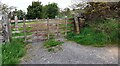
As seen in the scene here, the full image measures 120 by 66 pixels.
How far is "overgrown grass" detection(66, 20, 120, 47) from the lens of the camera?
373 inches

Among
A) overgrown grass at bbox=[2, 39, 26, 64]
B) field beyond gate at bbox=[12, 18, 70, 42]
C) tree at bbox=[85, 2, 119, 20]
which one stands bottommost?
overgrown grass at bbox=[2, 39, 26, 64]

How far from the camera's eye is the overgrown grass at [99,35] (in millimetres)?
9484

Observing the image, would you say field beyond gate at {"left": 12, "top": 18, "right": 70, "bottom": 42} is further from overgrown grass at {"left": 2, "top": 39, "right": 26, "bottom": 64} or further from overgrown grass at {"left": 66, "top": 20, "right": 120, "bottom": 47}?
overgrown grass at {"left": 2, "top": 39, "right": 26, "bottom": 64}

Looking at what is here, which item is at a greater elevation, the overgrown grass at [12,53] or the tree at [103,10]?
the tree at [103,10]

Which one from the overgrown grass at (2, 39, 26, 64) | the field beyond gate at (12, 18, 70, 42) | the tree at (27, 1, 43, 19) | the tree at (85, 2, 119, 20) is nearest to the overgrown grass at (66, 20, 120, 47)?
the tree at (85, 2, 119, 20)

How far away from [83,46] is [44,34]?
8.28 feet

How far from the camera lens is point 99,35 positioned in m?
9.87

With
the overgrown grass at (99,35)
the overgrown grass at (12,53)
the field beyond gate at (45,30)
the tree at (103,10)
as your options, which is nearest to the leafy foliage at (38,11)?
the field beyond gate at (45,30)

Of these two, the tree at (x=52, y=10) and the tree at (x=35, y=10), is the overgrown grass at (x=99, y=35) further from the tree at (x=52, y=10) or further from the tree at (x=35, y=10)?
the tree at (x=52, y=10)

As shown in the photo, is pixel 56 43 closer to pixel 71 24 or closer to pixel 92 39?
pixel 92 39

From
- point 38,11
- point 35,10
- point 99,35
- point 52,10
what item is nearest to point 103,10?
point 99,35

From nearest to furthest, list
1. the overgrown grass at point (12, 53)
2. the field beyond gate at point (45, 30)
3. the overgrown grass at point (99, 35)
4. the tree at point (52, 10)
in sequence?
the overgrown grass at point (12, 53) → the overgrown grass at point (99, 35) → the field beyond gate at point (45, 30) → the tree at point (52, 10)

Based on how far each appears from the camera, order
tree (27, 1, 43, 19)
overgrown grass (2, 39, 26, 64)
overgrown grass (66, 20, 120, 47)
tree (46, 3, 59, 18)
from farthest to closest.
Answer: tree (46, 3, 59, 18), tree (27, 1, 43, 19), overgrown grass (66, 20, 120, 47), overgrown grass (2, 39, 26, 64)

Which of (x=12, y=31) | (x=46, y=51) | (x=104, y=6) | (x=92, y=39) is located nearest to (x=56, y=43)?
(x=46, y=51)
